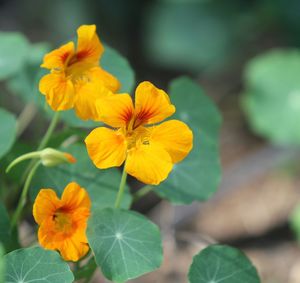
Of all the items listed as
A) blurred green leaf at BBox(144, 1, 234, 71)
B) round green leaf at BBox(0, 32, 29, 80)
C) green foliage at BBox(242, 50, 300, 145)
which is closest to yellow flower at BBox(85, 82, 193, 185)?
round green leaf at BBox(0, 32, 29, 80)

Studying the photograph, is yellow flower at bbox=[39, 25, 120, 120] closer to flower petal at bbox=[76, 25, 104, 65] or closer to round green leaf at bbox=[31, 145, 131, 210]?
flower petal at bbox=[76, 25, 104, 65]

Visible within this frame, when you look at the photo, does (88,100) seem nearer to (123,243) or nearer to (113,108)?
(113,108)

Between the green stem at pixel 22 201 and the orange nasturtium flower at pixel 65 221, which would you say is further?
the green stem at pixel 22 201

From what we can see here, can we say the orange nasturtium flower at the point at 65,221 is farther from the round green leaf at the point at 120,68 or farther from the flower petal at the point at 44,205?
the round green leaf at the point at 120,68

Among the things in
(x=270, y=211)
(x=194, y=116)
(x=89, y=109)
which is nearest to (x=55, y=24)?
(x=270, y=211)

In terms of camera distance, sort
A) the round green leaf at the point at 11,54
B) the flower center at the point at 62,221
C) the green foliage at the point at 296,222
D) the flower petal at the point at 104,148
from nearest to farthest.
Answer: the flower petal at the point at 104,148, the flower center at the point at 62,221, the round green leaf at the point at 11,54, the green foliage at the point at 296,222

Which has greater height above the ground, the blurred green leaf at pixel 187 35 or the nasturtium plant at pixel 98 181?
the nasturtium plant at pixel 98 181

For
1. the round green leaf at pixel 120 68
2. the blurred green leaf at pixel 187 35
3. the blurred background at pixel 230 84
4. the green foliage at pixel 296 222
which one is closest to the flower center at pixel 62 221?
the round green leaf at pixel 120 68
